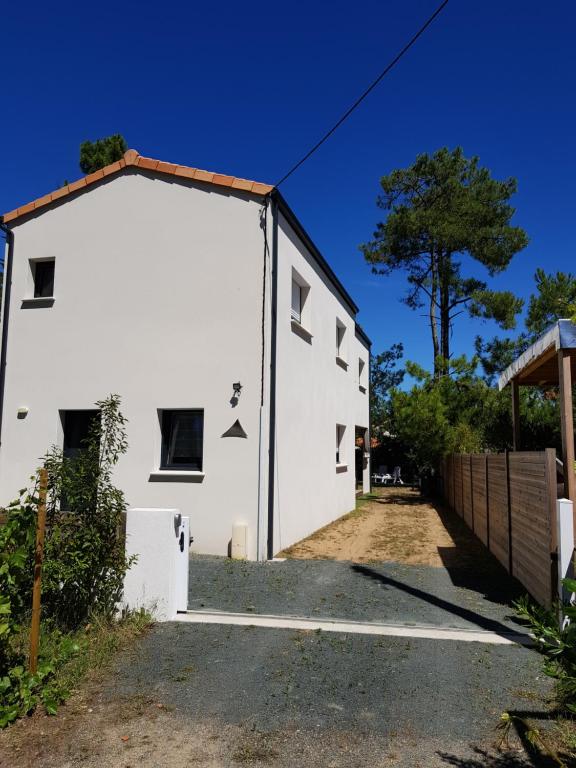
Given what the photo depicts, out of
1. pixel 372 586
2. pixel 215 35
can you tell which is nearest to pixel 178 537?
pixel 372 586

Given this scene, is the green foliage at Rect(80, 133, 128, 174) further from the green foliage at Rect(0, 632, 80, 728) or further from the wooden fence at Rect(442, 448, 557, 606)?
the green foliage at Rect(0, 632, 80, 728)

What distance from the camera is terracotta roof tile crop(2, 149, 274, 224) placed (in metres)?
9.39

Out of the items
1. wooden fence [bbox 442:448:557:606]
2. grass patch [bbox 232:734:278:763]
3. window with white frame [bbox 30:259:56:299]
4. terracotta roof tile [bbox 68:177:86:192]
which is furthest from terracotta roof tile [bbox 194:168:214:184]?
grass patch [bbox 232:734:278:763]

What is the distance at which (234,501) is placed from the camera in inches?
351

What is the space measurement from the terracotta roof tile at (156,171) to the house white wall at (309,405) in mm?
859

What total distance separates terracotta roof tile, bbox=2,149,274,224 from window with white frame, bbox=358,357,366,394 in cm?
1129

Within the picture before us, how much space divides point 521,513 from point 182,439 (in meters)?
5.53

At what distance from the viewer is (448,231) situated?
23.0 m

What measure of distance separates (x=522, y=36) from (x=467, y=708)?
7.73 meters

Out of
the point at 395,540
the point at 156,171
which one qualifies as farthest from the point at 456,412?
the point at 156,171

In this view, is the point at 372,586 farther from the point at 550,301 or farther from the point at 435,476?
the point at 435,476

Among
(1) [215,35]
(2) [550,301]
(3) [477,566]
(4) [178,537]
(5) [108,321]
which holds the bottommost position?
(3) [477,566]

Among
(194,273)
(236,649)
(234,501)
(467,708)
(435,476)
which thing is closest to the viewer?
(467,708)

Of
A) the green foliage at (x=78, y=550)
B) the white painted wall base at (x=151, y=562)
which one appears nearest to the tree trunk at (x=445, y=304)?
the white painted wall base at (x=151, y=562)
